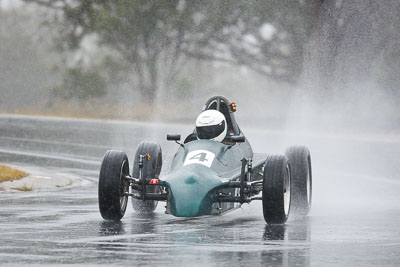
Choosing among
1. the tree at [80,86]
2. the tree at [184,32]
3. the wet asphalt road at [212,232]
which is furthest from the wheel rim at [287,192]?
the tree at [80,86]

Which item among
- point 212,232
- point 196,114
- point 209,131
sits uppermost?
point 196,114

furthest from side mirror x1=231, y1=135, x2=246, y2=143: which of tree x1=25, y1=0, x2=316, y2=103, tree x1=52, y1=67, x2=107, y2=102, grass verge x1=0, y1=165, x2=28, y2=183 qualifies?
tree x1=52, y1=67, x2=107, y2=102

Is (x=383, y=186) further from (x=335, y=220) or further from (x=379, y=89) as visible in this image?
(x=379, y=89)

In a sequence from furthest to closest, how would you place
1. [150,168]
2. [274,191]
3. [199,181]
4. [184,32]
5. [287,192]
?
[184,32] < [150,168] < [287,192] < [199,181] < [274,191]

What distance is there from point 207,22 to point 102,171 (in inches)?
1616

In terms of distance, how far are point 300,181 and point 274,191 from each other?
235 cm

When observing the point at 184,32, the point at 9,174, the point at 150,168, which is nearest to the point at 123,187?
the point at 150,168

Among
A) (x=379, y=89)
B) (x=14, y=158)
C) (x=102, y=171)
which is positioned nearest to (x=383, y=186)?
(x=102, y=171)

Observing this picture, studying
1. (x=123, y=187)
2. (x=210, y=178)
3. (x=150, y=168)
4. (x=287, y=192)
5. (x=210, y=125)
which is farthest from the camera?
(x=150, y=168)

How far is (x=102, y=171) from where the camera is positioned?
13195 mm

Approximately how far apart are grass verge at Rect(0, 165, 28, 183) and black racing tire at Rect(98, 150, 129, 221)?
260 inches

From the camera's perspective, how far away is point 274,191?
12594 mm

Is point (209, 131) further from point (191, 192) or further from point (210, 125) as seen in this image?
point (191, 192)

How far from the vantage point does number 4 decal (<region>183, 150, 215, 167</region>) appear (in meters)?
13.4
